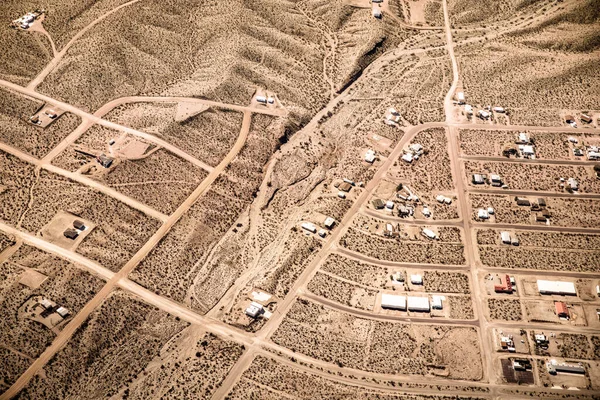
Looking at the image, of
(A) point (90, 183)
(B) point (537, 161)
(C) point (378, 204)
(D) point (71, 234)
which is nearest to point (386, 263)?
(C) point (378, 204)

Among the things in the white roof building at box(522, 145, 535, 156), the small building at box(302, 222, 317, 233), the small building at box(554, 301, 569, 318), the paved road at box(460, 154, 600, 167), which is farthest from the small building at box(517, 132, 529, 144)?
the small building at box(302, 222, 317, 233)

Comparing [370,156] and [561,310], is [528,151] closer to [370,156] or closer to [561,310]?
[370,156]

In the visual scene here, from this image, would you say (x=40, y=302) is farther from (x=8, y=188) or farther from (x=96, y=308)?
(x=8, y=188)

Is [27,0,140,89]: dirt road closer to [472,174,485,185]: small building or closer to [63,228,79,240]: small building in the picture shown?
[63,228,79,240]: small building

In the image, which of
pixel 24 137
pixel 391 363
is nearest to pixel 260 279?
pixel 391 363

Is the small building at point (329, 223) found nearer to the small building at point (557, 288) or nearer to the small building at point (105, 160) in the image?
the small building at point (557, 288)
